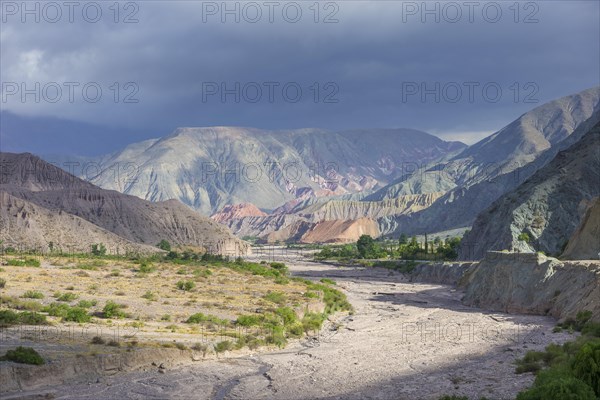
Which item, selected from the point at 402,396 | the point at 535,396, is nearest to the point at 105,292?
the point at 402,396

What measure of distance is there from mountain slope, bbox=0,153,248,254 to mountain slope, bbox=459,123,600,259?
89.4 meters

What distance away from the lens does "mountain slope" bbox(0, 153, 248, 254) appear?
149 meters

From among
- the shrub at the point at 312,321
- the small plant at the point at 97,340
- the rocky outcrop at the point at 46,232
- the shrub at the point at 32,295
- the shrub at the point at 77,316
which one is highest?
the rocky outcrop at the point at 46,232

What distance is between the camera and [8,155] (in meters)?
173

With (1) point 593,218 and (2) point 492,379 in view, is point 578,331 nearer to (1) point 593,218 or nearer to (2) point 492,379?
(2) point 492,379

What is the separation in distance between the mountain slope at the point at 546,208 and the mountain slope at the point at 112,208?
293ft

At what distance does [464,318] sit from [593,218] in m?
19.4

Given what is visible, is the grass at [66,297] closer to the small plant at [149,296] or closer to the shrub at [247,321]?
the small plant at [149,296]

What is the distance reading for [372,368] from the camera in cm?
2584

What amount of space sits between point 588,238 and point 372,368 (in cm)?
3562

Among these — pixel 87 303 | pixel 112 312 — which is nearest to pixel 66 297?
pixel 87 303

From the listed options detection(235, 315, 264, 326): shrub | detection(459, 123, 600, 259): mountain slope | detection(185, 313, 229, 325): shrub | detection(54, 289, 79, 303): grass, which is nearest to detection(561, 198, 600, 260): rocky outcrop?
detection(459, 123, 600, 259): mountain slope

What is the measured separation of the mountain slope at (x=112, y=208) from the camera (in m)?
149

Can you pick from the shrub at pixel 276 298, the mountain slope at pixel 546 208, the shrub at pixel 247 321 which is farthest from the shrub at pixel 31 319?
the mountain slope at pixel 546 208
